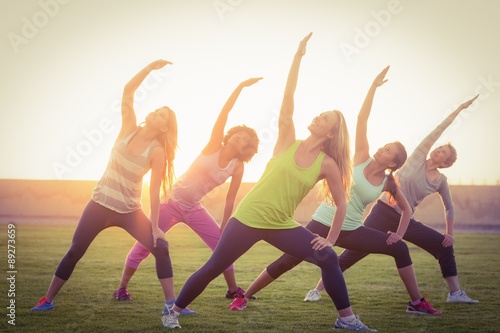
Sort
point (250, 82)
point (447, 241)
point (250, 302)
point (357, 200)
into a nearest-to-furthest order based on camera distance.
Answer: point (250, 82), point (357, 200), point (250, 302), point (447, 241)

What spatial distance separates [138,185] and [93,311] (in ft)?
4.70

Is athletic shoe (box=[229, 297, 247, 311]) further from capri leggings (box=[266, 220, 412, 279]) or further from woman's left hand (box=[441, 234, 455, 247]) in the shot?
woman's left hand (box=[441, 234, 455, 247])

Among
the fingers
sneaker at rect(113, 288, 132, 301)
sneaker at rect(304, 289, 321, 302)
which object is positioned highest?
the fingers

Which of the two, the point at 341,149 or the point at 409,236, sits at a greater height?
the point at 341,149

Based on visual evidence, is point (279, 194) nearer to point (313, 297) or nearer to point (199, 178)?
point (199, 178)

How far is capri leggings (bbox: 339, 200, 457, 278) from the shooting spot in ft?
23.6

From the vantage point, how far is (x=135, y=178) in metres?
5.85

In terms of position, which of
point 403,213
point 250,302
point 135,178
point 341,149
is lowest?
point 250,302

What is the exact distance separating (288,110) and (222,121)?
1467 millimetres

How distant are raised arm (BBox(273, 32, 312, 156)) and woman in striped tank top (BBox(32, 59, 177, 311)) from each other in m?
1.09

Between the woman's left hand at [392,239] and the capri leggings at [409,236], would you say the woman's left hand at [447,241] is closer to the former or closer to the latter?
the capri leggings at [409,236]

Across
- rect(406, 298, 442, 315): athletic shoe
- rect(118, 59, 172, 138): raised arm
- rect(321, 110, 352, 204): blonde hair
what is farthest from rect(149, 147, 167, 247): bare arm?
rect(406, 298, 442, 315): athletic shoe

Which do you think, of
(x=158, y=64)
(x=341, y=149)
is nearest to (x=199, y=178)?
(x=158, y=64)

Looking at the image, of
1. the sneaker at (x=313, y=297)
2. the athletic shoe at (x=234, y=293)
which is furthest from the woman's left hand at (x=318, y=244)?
the sneaker at (x=313, y=297)
